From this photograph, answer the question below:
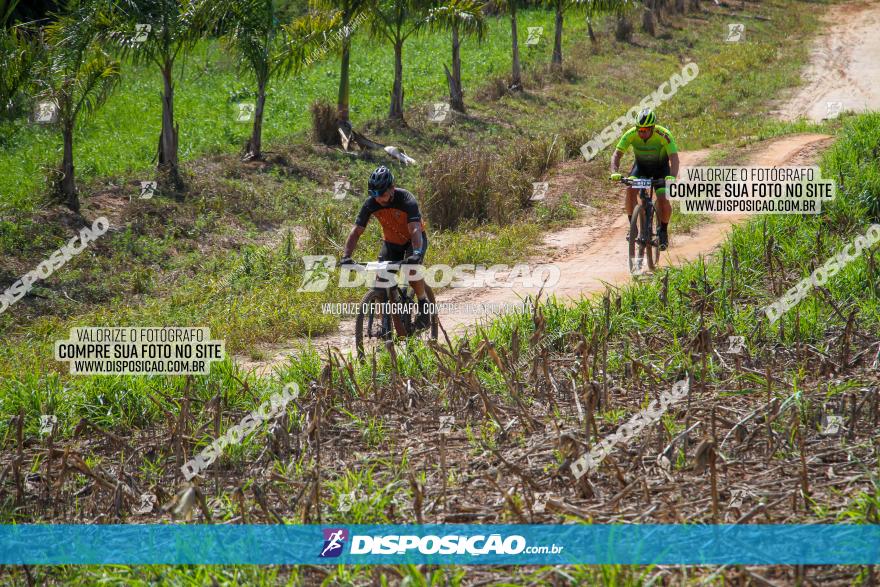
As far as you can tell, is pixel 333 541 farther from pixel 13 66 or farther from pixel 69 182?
pixel 69 182

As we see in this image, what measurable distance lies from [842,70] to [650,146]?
2069cm

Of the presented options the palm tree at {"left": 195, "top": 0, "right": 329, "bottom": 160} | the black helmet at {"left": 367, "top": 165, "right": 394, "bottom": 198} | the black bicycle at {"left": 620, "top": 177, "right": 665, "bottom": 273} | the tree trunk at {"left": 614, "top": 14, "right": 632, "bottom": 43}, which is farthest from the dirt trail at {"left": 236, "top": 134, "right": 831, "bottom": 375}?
the tree trunk at {"left": 614, "top": 14, "right": 632, "bottom": 43}

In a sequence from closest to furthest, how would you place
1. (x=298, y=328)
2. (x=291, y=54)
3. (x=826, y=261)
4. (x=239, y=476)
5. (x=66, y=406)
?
(x=239, y=476)
(x=66, y=406)
(x=826, y=261)
(x=298, y=328)
(x=291, y=54)

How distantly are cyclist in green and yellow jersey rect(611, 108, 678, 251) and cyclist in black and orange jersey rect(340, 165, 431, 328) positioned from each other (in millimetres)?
3354

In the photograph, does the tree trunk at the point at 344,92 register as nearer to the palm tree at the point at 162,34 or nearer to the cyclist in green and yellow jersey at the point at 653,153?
the palm tree at the point at 162,34

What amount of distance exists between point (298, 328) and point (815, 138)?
12.5 metres

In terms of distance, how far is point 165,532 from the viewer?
16.9 feet

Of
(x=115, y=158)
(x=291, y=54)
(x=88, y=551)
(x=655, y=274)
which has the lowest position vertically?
(x=88, y=551)

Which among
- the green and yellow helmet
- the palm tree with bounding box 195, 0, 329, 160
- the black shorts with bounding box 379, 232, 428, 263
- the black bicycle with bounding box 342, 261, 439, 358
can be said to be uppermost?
the palm tree with bounding box 195, 0, 329, 160

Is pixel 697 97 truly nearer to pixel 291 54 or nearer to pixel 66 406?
pixel 291 54

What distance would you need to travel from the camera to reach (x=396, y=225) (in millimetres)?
9312

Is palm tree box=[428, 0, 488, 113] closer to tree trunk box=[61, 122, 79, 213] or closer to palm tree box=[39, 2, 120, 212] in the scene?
palm tree box=[39, 2, 120, 212]

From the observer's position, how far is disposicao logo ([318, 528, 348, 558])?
4.76 m

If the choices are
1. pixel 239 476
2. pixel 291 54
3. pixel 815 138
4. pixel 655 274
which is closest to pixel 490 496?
pixel 239 476
